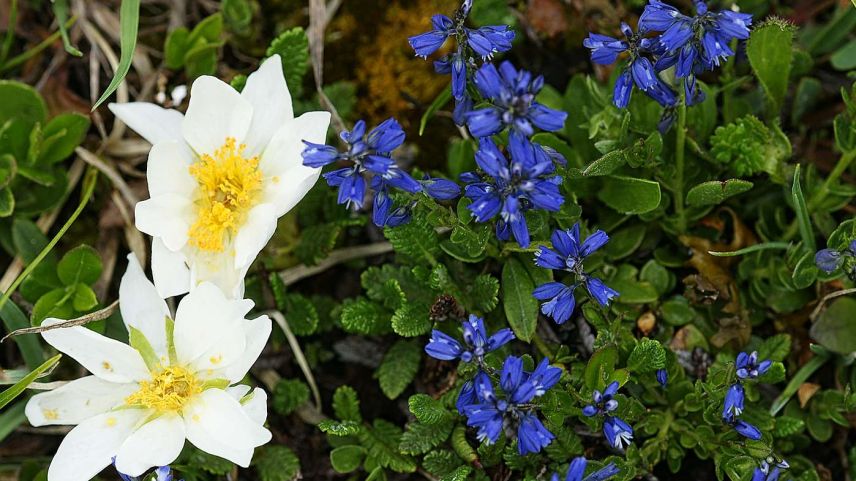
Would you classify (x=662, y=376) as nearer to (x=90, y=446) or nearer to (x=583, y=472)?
(x=583, y=472)

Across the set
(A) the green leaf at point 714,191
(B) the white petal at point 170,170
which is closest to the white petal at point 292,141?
(B) the white petal at point 170,170

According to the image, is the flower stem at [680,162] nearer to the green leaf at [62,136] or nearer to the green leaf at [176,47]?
the green leaf at [176,47]

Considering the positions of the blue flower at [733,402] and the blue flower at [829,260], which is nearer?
the blue flower at [733,402]

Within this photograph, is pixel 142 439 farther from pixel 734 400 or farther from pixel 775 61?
pixel 775 61

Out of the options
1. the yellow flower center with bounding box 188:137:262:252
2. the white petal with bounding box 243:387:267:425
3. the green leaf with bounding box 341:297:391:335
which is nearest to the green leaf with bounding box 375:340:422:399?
the green leaf with bounding box 341:297:391:335

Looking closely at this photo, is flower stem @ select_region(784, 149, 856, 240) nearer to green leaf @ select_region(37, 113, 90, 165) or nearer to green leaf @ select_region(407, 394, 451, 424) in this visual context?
green leaf @ select_region(407, 394, 451, 424)

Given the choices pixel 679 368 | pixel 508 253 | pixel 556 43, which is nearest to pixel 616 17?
pixel 556 43
